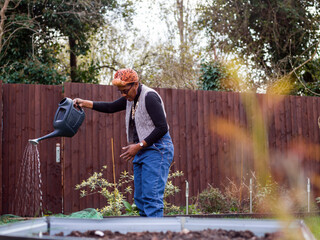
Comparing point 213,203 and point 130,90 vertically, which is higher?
point 130,90

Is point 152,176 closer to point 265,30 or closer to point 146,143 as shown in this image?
point 146,143

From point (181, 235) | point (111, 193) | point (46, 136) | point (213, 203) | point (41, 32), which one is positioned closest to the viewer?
point (181, 235)

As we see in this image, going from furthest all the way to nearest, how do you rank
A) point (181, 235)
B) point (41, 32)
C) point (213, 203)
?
point (41, 32)
point (213, 203)
point (181, 235)

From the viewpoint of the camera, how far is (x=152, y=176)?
10.3 ft

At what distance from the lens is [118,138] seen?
6.10m

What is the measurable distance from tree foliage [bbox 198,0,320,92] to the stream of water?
26.2ft

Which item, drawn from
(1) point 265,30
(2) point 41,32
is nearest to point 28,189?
(2) point 41,32

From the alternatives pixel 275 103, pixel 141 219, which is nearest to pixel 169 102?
pixel 275 103

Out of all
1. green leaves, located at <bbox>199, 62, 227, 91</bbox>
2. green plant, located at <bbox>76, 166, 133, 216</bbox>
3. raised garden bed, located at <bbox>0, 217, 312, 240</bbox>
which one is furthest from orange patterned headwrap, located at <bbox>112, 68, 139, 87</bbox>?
green leaves, located at <bbox>199, 62, 227, 91</bbox>

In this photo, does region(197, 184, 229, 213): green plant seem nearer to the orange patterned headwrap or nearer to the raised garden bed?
the orange patterned headwrap

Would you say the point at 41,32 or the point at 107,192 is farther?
the point at 41,32

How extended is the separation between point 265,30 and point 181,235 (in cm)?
1171

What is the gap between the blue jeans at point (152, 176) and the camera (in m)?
3.06

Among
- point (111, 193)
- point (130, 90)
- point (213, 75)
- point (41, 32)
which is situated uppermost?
point (41, 32)
